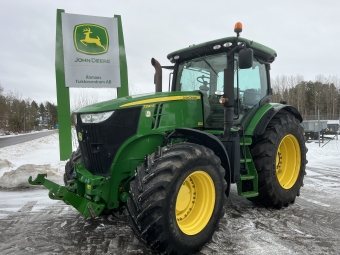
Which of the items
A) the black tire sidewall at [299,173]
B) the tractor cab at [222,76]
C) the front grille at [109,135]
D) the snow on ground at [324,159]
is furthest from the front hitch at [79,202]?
the snow on ground at [324,159]

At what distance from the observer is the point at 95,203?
315 cm

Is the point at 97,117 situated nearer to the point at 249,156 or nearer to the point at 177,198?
the point at 177,198

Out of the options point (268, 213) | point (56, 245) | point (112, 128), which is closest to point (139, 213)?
point (112, 128)

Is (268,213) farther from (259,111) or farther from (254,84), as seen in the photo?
(254,84)

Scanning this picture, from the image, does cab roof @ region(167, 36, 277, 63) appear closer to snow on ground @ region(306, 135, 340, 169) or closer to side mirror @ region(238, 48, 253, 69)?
side mirror @ region(238, 48, 253, 69)

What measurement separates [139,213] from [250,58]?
2261 mm

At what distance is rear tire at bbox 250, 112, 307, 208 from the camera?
4.16 m

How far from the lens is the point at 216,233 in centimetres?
348

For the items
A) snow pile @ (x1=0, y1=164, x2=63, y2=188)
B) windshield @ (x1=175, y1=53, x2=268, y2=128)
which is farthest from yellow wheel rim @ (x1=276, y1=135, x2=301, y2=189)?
snow pile @ (x1=0, y1=164, x2=63, y2=188)

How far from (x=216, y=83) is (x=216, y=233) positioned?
6.89 ft

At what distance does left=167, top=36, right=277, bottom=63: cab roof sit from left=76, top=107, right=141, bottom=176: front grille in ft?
5.25

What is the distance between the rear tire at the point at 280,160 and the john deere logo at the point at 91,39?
21.0ft

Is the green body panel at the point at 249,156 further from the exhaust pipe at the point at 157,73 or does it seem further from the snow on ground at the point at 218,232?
the exhaust pipe at the point at 157,73

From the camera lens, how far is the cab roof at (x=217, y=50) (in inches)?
157
